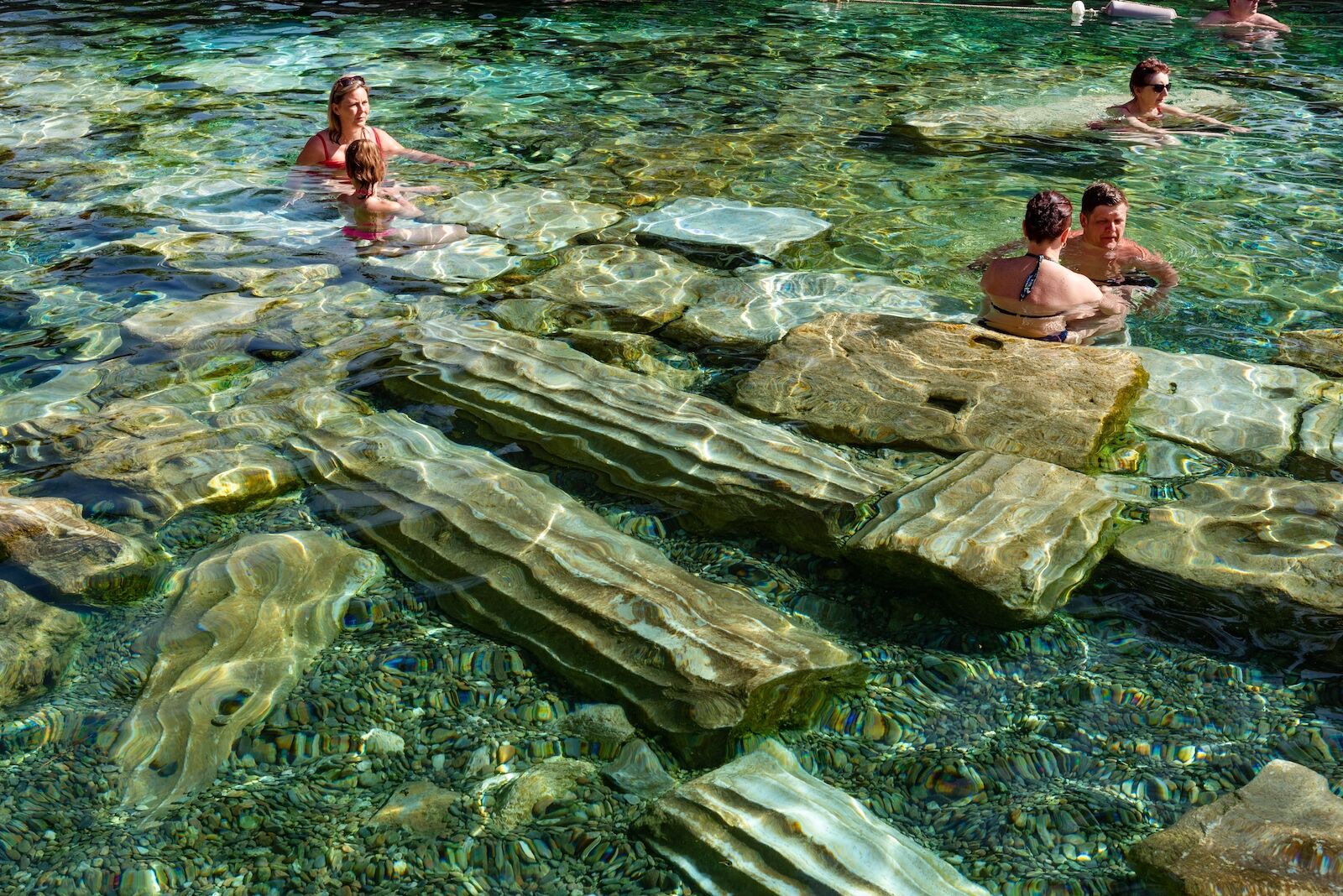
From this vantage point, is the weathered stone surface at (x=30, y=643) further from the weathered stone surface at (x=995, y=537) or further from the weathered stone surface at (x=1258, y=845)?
the weathered stone surface at (x=1258, y=845)

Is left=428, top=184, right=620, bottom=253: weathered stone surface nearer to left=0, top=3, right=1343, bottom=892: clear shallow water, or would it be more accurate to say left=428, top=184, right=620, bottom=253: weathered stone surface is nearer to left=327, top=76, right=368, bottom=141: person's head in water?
left=0, top=3, right=1343, bottom=892: clear shallow water

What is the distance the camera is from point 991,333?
4961mm

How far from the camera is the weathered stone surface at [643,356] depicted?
4977mm

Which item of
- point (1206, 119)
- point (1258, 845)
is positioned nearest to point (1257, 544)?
point (1258, 845)

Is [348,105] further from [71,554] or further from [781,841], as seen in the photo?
[781,841]

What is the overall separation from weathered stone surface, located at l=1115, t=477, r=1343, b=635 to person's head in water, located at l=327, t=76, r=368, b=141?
582 cm

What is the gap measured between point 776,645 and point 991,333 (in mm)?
2472

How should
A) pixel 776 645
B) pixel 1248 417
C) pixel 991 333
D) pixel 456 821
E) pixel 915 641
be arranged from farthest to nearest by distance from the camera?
1. pixel 991 333
2. pixel 1248 417
3. pixel 915 641
4. pixel 776 645
5. pixel 456 821

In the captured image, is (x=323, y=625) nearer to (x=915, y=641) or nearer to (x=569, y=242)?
(x=915, y=641)

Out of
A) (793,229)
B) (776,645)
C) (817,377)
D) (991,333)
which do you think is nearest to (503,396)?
(817,377)

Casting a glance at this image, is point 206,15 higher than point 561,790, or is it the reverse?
point 206,15

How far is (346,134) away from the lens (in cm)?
762

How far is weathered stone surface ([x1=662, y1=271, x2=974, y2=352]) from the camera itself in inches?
209

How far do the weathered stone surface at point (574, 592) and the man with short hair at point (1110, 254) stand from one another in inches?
137
